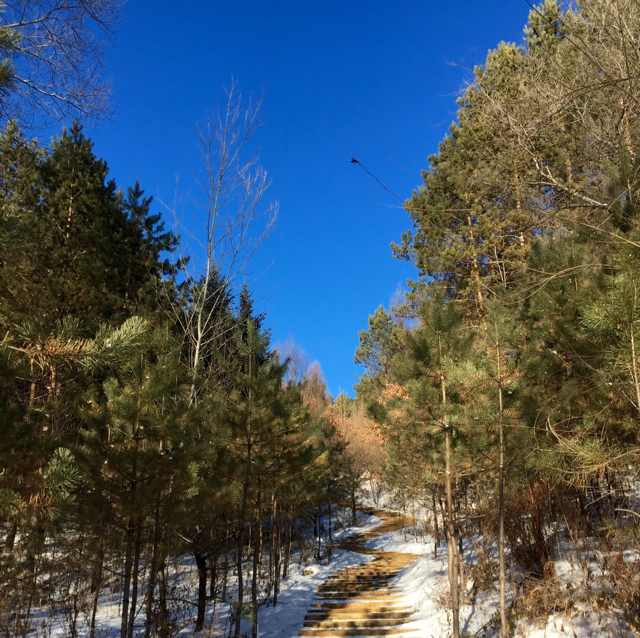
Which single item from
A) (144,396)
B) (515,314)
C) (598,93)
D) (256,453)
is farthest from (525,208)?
(256,453)

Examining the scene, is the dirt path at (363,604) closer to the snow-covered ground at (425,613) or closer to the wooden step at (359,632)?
the wooden step at (359,632)

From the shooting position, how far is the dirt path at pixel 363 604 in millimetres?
10523

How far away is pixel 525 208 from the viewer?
5027 millimetres

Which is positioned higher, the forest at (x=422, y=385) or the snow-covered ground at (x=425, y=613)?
the forest at (x=422, y=385)

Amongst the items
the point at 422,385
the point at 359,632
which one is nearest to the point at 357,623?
the point at 359,632

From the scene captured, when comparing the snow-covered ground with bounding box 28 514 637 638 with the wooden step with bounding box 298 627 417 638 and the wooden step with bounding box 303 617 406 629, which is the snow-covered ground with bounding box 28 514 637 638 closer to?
the wooden step with bounding box 298 627 417 638

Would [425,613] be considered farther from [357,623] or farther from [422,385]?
[422,385]

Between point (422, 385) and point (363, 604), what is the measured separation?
7.24 metres

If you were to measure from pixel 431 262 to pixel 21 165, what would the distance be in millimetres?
12819

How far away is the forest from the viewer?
407cm

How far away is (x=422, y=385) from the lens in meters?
8.94

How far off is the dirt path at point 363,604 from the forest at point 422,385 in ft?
3.84

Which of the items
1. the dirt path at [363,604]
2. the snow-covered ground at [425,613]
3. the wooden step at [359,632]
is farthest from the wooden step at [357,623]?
the snow-covered ground at [425,613]

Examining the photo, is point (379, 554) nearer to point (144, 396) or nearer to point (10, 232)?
point (144, 396)
